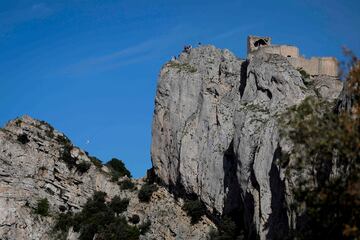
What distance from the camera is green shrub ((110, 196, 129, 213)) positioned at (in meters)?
74.4

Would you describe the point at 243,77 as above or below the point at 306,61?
below

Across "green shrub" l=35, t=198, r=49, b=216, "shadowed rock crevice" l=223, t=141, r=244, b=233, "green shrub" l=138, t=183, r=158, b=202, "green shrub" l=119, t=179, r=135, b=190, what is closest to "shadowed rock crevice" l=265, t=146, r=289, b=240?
"shadowed rock crevice" l=223, t=141, r=244, b=233

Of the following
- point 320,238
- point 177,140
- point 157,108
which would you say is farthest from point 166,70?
point 320,238

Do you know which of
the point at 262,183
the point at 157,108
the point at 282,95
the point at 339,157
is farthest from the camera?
the point at 157,108

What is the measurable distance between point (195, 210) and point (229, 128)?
8.32m

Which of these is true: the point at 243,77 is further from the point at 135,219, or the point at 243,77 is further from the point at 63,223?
the point at 63,223

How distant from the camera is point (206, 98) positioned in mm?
75312

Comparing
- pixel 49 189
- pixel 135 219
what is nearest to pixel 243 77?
pixel 135 219

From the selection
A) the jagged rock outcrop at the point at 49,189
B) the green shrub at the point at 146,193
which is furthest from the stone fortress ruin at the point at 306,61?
the jagged rock outcrop at the point at 49,189

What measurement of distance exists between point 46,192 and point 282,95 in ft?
81.6

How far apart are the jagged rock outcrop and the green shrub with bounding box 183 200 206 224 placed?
493 millimetres

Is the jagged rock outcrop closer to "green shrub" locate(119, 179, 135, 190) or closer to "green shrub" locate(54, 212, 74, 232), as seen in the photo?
"green shrub" locate(119, 179, 135, 190)

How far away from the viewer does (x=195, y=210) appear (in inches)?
2746

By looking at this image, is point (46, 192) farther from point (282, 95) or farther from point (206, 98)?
point (282, 95)
